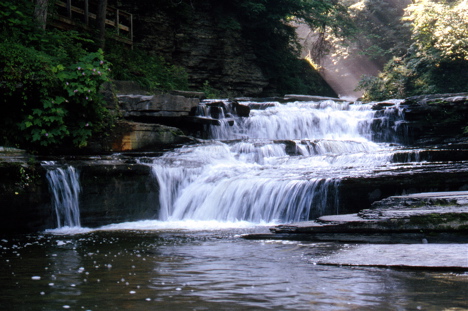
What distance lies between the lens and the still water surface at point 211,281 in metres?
3.59

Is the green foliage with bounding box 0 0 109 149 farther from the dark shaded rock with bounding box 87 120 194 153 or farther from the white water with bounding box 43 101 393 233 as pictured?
the white water with bounding box 43 101 393 233

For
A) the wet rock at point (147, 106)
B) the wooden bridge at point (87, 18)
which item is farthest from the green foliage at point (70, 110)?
the wooden bridge at point (87, 18)

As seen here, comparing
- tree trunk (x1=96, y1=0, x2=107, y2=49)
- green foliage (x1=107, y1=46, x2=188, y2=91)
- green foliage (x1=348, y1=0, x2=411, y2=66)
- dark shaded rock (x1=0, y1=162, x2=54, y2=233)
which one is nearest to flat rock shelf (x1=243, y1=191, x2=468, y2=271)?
dark shaded rock (x1=0, y1=162, x2=54, y2=233)

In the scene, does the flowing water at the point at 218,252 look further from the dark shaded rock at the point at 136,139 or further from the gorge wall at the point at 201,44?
the gorge wall at the point at 201,44

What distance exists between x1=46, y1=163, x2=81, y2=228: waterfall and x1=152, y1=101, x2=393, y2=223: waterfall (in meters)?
1.72

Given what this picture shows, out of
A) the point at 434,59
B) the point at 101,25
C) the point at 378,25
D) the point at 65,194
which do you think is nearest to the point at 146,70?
the point at 101,25

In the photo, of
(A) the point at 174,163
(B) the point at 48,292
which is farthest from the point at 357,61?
(B) the point at 48,292

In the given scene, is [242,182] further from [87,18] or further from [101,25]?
[87,18]

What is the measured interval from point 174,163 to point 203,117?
4.79m

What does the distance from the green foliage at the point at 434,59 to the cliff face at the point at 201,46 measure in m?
7.19

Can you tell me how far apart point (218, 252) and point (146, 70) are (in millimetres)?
17443

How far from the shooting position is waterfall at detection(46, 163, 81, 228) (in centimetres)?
1004

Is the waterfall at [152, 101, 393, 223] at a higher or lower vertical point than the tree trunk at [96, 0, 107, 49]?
lower

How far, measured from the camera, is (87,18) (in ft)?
68.5
